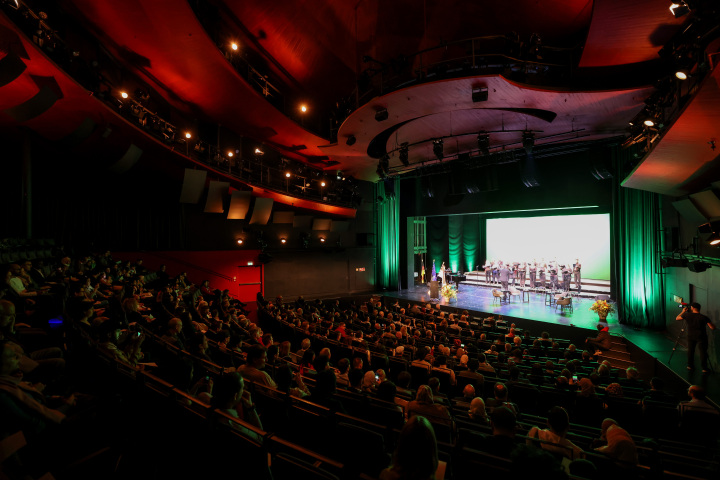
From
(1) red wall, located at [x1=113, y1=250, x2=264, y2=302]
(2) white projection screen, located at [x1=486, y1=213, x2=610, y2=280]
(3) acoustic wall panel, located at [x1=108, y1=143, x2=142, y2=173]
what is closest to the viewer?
(3) acoustic wall panel, located at [x1=108, y1=143, x2=142, y2=173]

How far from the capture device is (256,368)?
349 cm

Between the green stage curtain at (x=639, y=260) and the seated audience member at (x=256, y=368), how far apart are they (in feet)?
40.0

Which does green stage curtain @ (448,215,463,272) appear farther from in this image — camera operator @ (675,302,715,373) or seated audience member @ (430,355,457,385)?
seated audience member @ (430,355,457,385)

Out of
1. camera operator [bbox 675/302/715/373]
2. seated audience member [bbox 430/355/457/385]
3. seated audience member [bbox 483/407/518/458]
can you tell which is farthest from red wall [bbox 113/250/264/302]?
camera operator [bbox 675/302/715/373]

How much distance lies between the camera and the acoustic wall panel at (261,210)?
13594 millimetres

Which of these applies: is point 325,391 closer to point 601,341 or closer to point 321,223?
point 601,341

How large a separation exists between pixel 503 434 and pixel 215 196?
12.1 meters

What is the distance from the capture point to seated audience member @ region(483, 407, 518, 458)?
251 centimetres

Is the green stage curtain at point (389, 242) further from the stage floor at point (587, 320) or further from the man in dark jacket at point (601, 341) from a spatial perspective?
the man in dark jacket at point (601, 341)

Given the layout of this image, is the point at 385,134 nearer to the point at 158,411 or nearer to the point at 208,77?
the point at 208,77

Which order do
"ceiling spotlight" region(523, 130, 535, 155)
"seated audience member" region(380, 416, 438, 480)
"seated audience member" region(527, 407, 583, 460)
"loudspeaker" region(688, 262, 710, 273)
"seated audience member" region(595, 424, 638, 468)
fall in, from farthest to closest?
1. "ceiling spotlight" region(523, 130, 535, 155)
2. "loudspeaker" region(688, 262, 710, 273)
3. "seated audience member" region(595, 424, 638, 468)
4. "seated audience member" region(527, 407, 583, 460)
5. "seated audience member" region(380, 416, 438, 480)

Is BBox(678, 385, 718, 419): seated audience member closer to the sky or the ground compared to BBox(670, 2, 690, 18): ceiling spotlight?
closer to the ground

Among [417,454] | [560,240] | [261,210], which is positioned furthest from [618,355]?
[261,210]

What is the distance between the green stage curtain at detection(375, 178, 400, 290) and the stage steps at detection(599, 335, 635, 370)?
11.0 m
